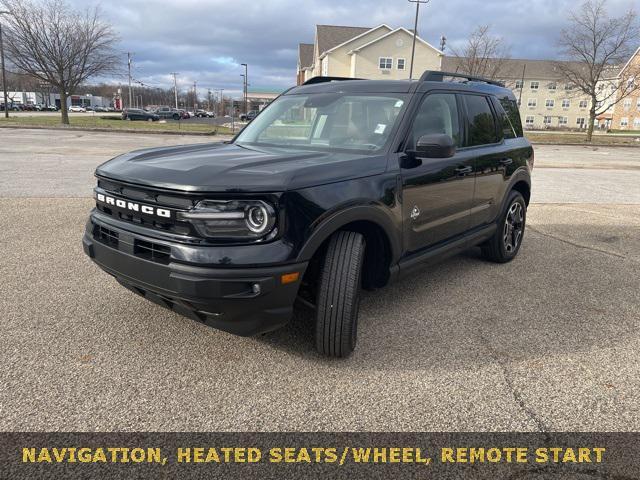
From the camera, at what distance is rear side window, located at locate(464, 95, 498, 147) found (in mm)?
4469

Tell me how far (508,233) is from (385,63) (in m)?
50.8

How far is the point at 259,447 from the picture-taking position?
2383 millimetres

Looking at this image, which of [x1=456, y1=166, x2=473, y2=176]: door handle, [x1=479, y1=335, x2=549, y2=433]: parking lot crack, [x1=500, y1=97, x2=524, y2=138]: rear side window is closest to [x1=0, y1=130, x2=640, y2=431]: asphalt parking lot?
[x1=479, y1=335, x2=549, y2=433]: parking lot crack

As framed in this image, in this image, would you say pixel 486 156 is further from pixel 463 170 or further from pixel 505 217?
pixel 505 217

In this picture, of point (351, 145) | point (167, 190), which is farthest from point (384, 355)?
point (167, 190)

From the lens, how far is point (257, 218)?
263cm

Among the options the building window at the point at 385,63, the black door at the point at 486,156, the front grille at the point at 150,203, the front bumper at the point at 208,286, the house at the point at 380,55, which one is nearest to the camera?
the front bumper at the point at 208,286

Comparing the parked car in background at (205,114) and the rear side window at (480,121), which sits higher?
the parked car in background at (205,114)

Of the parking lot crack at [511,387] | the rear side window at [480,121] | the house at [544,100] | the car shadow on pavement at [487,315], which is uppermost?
the house at [544,100]

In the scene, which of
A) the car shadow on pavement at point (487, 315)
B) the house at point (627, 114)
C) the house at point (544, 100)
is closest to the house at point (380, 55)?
the house at point (544, 100)

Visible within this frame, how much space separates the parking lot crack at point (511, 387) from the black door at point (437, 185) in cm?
89

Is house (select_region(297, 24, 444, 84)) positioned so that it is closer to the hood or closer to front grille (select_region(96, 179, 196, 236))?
the hood

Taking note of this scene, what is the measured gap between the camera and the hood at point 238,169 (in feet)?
8.62

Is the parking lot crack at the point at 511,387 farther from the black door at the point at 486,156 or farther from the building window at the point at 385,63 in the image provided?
the building window at the point at 385,63
